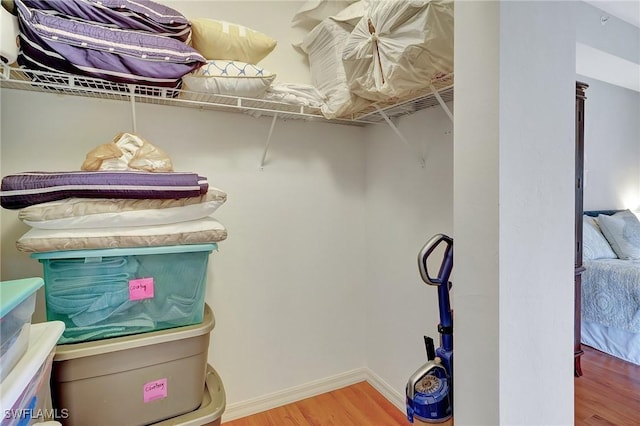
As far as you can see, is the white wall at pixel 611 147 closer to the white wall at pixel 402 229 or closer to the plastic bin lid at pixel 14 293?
the white wall at pixel 402 229

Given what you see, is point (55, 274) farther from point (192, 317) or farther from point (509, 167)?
point (509, 167)

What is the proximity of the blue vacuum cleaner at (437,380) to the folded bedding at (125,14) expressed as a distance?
1.28m

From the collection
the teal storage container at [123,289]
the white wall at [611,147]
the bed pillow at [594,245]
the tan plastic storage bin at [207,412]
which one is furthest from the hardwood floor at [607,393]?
the teal storage container at [123,289]

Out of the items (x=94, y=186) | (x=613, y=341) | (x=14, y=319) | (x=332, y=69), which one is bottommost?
(x=613, y=341)

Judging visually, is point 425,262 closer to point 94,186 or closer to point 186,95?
point 94,186

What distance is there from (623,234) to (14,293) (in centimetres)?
400

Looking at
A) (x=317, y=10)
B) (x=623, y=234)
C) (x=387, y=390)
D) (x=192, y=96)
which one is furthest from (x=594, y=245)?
(x=192, y=96)

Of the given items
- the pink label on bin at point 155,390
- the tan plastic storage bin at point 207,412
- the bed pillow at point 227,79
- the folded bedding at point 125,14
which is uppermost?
the folded bedding at point 125,14

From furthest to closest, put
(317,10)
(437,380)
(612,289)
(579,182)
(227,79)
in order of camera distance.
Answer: (612,289)
(579,182)
(317,10)
(227,79)
(437,380)

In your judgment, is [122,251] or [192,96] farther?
[192,96]

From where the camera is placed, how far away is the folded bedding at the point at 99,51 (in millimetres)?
1033

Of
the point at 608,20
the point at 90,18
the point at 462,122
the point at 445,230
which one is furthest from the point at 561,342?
the point at 608,20

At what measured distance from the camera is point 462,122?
0.74 m

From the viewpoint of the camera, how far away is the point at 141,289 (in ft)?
3.62
